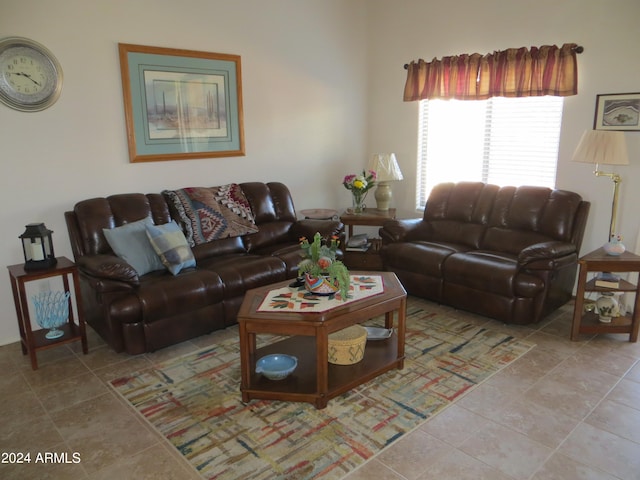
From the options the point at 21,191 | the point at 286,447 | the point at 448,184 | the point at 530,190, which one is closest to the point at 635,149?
the point at 530,190

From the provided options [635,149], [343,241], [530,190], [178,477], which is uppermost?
[635,149]

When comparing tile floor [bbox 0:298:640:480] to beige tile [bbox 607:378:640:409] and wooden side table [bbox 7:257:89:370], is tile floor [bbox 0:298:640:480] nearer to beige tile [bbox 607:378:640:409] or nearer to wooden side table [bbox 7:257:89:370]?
beige tile [bbox 607:378:640:409]

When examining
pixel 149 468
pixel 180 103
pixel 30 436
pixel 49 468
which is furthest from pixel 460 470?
pixel 180 103

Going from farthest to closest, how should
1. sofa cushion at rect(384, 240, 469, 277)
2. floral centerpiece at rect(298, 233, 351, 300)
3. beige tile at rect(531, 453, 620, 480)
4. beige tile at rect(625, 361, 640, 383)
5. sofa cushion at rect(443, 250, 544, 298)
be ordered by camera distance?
sofa cushion at rect(384, 240, 469, 277)
sofa cushion at rect(443, 250, 544, 298)
beige tile at rect(625, 361, 640, 383)
floral centerpiece at rect(298, 233, 351, 300)
beige tile at rect(531, 453, 620, 480)

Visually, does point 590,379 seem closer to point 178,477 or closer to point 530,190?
point 530,190

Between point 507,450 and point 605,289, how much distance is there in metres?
1.78

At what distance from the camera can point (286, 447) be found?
2391mm

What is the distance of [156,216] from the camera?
392cm

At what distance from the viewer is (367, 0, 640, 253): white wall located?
3.84m

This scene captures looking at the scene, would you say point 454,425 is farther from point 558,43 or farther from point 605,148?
point 558,43

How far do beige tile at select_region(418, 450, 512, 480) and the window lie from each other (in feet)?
9.68

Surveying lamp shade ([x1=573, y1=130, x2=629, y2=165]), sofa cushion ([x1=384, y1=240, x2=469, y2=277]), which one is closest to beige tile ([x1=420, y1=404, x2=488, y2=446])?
sofa cushion ([x1=384, y1=240, x2=469, y2=277])

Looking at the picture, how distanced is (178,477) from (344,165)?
4072 mm

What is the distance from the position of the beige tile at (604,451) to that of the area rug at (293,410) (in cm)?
63
